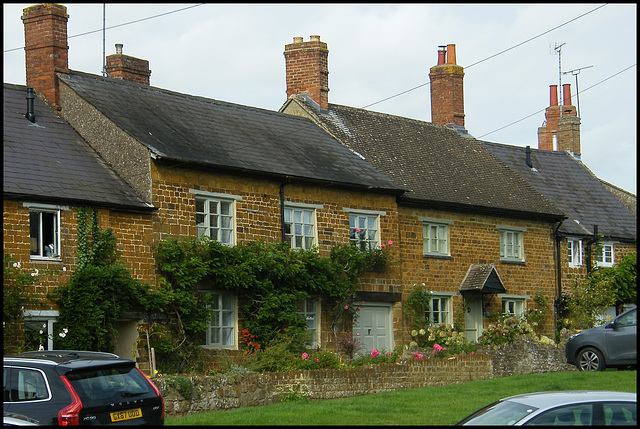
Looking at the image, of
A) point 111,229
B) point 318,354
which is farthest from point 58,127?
point 318,354

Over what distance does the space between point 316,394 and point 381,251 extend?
790 centimetres

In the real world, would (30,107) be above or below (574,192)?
above

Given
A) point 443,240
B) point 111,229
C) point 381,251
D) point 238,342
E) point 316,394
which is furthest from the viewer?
point 443,240

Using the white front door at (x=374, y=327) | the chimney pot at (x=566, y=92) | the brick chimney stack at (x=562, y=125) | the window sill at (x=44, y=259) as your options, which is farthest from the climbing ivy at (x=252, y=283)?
the chimney pot at (x=566, y=92)

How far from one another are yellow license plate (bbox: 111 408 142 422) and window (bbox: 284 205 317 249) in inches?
503

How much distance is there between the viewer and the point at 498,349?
78.7 ft

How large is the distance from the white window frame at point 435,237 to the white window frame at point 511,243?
258cm

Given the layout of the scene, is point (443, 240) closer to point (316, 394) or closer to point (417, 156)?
point (417, 156)

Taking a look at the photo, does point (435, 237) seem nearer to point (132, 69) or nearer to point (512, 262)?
point (512, 262)

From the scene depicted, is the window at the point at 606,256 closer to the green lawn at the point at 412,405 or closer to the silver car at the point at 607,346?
the silver car at the point at 607,346

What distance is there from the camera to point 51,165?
70.3 feet

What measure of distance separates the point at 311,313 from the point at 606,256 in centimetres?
1526

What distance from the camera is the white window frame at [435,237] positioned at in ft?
94.7

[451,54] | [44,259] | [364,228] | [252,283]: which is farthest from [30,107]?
[451,54]
